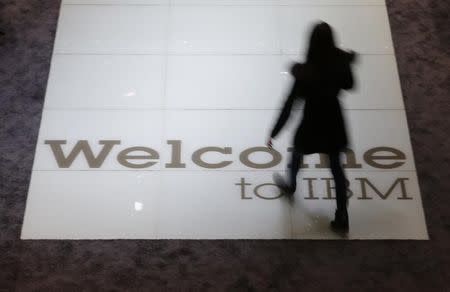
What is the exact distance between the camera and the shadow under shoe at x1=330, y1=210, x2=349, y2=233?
3184mm

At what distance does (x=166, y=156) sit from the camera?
362cm

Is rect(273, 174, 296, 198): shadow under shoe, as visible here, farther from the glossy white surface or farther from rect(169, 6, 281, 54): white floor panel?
rect(169, 6, 281, 54): white floor panel

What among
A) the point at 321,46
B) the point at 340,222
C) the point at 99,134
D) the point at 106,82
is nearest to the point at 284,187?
the point at 340,222

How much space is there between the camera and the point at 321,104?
2814 millimetres

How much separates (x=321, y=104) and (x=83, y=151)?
167 centimetres

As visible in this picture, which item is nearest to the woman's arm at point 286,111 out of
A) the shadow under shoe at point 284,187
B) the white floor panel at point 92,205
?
the shadow under shoe at point 284,187

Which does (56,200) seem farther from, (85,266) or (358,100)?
(358,100)

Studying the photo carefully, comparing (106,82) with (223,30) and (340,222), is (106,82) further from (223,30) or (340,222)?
(340,222)

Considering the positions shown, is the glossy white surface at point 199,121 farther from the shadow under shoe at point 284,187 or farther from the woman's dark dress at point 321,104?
the woman's dark dress at point 321,104

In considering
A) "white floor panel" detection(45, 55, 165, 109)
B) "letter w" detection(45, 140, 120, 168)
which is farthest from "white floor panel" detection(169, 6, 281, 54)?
"letter w" detection(45, 140, 120, 168)

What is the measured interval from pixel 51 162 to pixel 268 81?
1.65m

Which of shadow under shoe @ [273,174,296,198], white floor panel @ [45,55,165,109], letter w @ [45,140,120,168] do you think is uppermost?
white floor panel @ [45,55,165,109]

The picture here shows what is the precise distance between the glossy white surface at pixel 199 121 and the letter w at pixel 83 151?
0.02 meters

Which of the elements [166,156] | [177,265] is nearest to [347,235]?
[177,265]
